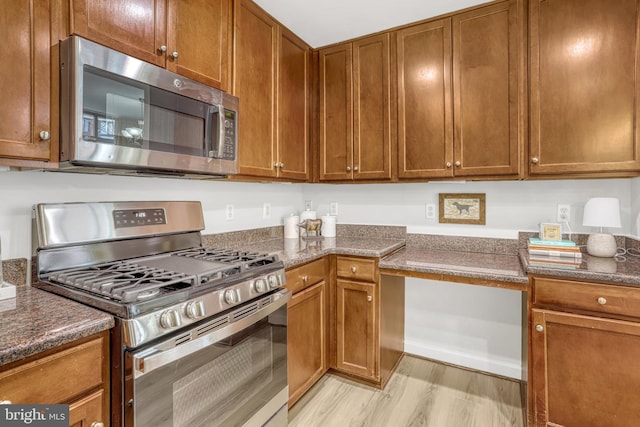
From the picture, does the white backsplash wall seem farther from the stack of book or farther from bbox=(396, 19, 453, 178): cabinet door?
the stack of book

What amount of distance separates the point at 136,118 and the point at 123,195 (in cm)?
49

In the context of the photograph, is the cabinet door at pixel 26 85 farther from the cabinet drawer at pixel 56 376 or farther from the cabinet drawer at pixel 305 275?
the cabinet drawer at pixel 305 275

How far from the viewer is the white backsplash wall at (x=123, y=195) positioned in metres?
1.27

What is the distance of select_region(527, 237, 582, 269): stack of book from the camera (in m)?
1.65

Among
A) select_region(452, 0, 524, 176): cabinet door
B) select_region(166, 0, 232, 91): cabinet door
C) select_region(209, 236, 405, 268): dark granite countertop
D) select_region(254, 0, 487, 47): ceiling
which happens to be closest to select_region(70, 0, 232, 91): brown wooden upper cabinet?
select_region(166, 0, 232, 91): cabinet door

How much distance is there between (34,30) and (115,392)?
1175 millimetres

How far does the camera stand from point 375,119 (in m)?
2.26

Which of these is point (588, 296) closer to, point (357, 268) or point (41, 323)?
point (357, 268)

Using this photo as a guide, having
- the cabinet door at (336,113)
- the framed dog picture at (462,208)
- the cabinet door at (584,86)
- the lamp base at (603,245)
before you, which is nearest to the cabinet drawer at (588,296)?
the lamp base at (603,245)

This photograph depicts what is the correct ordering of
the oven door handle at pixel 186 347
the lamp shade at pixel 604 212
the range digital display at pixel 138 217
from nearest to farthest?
1. the oven door handle at pixel 186 347
2. the range digital display at pixel 138 217
3. the lamp shade at pixel 604 212

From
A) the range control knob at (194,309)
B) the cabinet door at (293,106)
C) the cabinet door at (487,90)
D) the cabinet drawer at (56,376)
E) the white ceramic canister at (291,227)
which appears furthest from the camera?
the white ceramic canister at (291,227)

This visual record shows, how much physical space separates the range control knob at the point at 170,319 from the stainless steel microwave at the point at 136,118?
603 millimetres

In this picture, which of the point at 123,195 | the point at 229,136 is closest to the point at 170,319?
the point at 123,195

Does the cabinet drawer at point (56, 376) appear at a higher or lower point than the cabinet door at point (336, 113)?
lower
